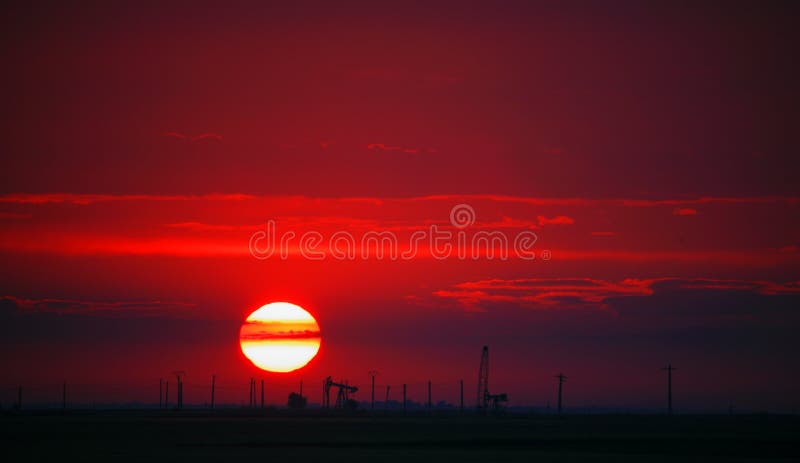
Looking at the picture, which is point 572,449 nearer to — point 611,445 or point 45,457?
point 611,445

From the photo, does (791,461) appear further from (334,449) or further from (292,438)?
(292,438)

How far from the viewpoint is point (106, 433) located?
124312 mm

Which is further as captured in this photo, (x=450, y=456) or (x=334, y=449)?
(x=334, y=449)

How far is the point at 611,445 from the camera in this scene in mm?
105625

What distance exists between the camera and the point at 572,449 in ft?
321

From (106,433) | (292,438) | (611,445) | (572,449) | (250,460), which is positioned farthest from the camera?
(106,433)

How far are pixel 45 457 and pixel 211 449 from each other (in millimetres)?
15621

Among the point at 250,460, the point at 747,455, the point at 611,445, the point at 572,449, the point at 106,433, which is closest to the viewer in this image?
the point at 250,460

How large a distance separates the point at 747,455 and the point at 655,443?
2000 cm

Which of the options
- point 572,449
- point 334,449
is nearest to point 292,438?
point 334,449

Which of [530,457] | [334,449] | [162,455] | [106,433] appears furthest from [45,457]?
[106,433]

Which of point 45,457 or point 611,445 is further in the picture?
point 611,445

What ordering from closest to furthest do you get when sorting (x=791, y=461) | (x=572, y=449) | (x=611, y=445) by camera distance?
(x=791, y=461) → (x=572, y=449) → (x=611, y=445)

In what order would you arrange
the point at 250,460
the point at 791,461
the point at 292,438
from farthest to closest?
1. the point at 292,438
2. the point at 791,461
3. the point at 250,460
